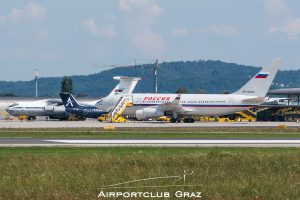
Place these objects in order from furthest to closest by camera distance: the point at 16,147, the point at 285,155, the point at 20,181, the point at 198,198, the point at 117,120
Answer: the point at 117,120 → the point at 16,147 → the point at 285,155 → the point at 20,181 → the point at 198,198

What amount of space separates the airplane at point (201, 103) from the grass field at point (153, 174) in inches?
2459

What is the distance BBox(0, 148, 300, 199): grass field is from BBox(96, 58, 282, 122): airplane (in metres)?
62.5

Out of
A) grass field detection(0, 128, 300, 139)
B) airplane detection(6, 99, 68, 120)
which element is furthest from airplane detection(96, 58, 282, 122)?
grass field detection(0, 128, 300, 139)

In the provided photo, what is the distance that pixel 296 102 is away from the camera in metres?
124

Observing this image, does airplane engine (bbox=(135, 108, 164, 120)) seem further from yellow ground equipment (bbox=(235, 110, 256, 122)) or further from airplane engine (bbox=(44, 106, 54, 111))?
airplane engine (bbox=(44, 106, 54, 111))

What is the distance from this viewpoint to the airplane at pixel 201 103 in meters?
91.6

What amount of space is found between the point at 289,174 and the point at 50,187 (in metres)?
8.33

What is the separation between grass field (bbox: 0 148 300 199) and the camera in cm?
1948

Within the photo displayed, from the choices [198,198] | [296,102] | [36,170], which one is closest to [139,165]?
[36,170]

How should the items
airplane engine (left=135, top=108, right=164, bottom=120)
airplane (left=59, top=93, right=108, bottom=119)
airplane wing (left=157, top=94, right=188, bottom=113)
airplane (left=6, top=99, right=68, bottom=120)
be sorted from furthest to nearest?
airplane (left=6, top=99, right=68, bottom=120), airplane (left=59, top=93, right=108, bottom=119), airplane wing (left=157, top=94, right=188, bottom=113), airplane engine (left=135, top=108, right=164, bottom=120)

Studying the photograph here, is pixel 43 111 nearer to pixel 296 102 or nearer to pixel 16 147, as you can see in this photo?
pixel 296 102

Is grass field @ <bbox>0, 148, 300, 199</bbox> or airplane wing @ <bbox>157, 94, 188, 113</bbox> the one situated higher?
airplane wing @ <bbox>157, 94, 188, 113</bbox>

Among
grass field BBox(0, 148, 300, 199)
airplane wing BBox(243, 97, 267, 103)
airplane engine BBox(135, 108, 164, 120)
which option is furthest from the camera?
airplane wing BBox(243, 97, 267, 103)

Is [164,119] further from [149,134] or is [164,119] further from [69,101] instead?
[149,134]
